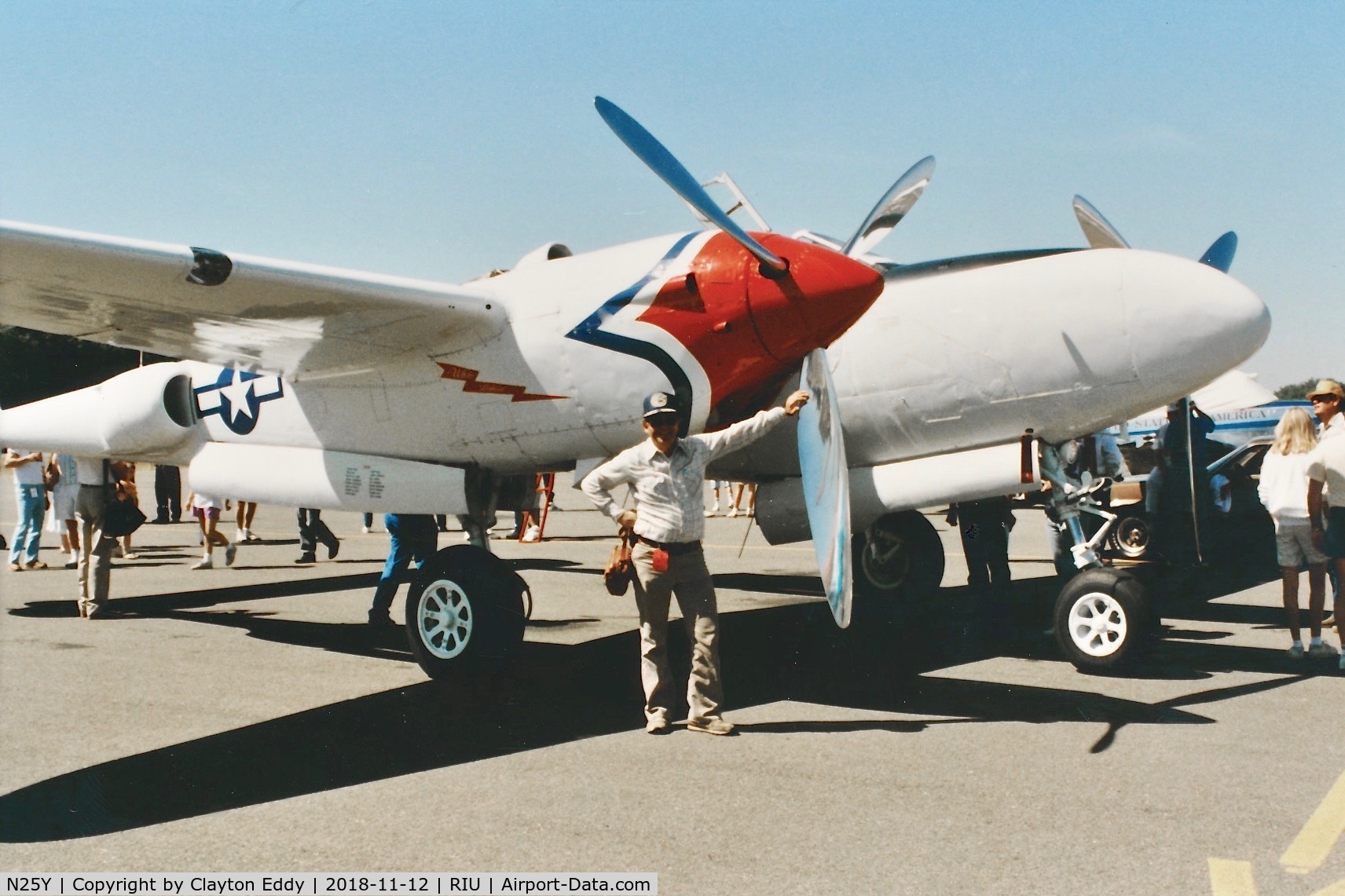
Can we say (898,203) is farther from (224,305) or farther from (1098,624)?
(224,305)

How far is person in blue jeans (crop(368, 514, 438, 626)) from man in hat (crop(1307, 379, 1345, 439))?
6.79 m

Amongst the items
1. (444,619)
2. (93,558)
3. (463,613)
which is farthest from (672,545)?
(93,558)

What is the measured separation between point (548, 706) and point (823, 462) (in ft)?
7.25

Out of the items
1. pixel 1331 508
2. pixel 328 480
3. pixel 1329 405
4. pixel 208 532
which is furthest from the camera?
pixel 208 532

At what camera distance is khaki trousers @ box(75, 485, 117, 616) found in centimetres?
955

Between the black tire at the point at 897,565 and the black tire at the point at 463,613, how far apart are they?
3.81 meters

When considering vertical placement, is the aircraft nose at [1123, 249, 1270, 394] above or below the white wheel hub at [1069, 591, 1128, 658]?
above

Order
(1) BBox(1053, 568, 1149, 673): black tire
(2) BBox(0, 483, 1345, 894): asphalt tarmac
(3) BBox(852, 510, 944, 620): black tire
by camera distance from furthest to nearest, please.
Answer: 1. (3) BBox(852, 510, 944, 620): black tire
2. (1) BBox(1053, 568, 1149, 673): black tire
3. (2) BBox(0, 483, 1345, 894): asphalt tarmac

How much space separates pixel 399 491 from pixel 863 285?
356cm

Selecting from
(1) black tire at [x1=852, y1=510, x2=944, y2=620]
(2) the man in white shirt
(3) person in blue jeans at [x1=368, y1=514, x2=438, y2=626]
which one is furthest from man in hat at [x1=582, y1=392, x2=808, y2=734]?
(2) the man in white shirt

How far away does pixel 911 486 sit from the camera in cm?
740

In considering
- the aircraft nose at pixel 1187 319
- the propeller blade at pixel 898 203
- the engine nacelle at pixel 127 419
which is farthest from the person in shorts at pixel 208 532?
the aircraft nose at pixel 1187 319

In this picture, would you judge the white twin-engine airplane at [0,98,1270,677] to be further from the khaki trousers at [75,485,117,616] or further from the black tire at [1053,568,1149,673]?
the khaki trousers at [75,485,117,616]
